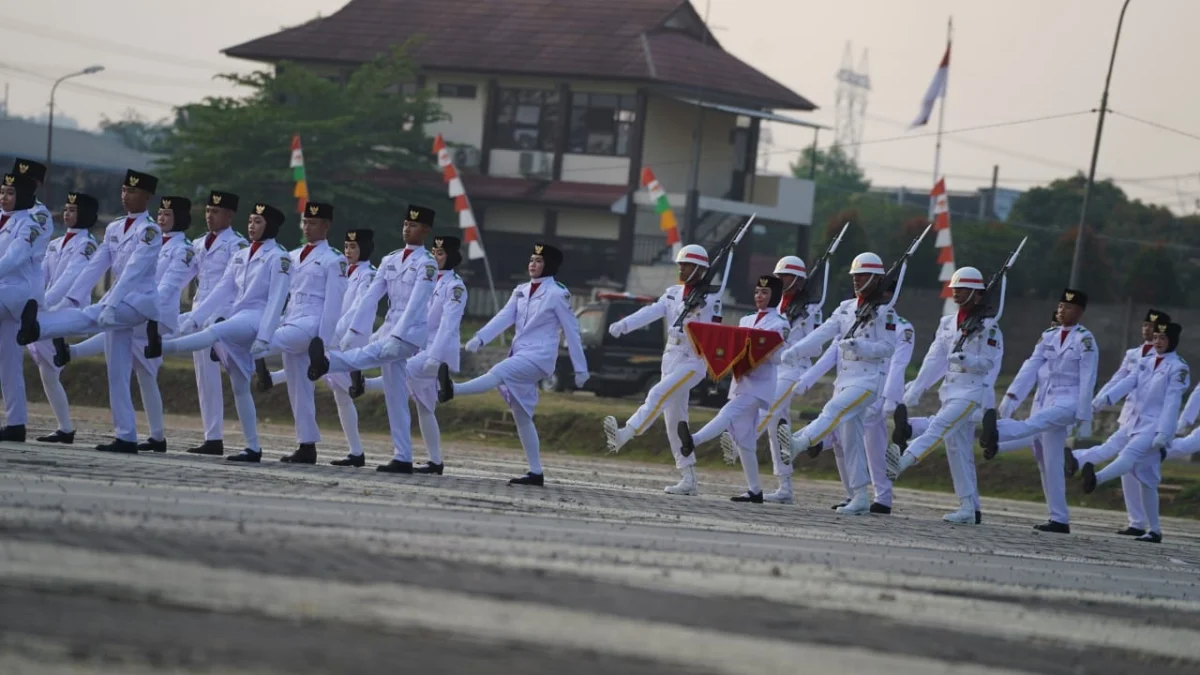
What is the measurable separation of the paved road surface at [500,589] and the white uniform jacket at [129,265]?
6.21 ft

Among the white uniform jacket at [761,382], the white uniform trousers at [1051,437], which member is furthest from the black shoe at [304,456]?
the white uniform trousers at [1051,437]

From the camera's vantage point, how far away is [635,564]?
830 centimetres

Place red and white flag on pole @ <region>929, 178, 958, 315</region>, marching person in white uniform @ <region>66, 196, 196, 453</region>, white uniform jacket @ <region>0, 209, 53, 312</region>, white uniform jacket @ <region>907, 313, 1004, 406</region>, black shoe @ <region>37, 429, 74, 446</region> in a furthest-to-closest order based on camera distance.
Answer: red and white flag on pole @ <region>929, 178, 958, 315</region> → white uniform jacket @ <region>907, 313, 1004, 406</region> → black shoe @ <region>37, 429, 74, 446</region> → marching person in white uniform @ <region>66, 196, 196, 453</region> → white uniform jacket @ <region>0, 209, 53, 312</region>

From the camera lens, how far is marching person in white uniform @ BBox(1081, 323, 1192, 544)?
1633 centimetres

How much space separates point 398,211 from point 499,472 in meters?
31.9

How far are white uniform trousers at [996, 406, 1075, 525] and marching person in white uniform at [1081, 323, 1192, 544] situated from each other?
334 mm

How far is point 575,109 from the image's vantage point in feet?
171

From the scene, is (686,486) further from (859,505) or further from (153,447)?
(153,447)

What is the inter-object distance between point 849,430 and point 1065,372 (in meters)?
2.02

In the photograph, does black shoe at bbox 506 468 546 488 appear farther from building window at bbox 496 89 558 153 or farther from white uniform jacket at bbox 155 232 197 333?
building window at bbox 496 89 558 153

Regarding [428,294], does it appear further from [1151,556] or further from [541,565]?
[541,565]

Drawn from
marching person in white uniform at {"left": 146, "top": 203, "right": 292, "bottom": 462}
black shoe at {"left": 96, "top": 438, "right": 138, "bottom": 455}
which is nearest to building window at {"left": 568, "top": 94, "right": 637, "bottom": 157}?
marching person in white uniform at {"left": 146, "top": 203, "right": 292, "bottom": 462}

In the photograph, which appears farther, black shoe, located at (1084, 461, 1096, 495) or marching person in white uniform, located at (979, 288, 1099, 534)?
black shoe, located at (1084, 461, 1096, 495)

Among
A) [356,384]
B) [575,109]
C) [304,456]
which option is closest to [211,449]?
[304,456]
